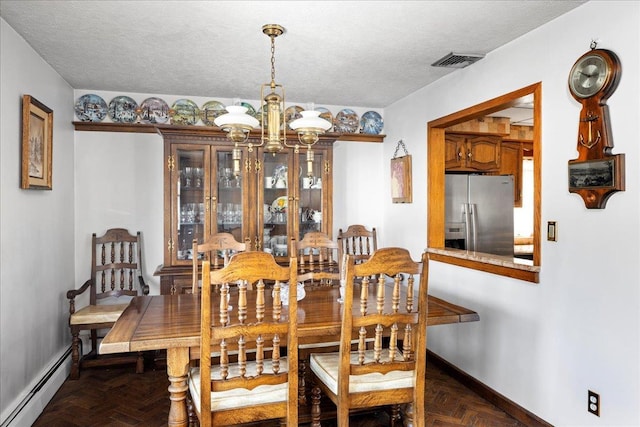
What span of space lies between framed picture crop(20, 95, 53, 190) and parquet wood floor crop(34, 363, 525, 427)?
59.8 inches

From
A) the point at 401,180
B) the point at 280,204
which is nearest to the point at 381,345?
the point at 280,204

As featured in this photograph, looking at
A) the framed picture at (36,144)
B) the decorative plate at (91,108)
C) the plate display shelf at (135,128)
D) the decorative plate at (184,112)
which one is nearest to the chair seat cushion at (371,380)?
the framed picture at (36,144)

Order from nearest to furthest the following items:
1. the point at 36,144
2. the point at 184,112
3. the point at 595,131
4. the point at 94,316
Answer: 1. the point at 595,131
2. the point at 36,144
3. the point at 94,316
4. the point at 184,112

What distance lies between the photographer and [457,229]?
3902mm

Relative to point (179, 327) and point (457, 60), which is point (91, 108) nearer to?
point (179, 327)

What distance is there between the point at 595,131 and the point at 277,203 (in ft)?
8.55

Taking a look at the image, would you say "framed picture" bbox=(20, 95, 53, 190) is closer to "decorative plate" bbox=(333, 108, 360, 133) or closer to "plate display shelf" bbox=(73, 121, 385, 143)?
"plate display shelf" bbox=(73, 121, 385, 143)

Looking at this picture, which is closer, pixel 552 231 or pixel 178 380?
pixel 178 380

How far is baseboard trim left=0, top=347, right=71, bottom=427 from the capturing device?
8.18 feet

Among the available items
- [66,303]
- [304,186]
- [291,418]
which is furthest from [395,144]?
[66,303]

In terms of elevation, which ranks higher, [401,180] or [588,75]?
[588,75]

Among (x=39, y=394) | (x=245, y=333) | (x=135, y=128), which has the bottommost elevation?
(x=39, y=394)

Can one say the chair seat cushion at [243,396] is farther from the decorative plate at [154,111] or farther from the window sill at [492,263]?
the decorative plate at [154,111]

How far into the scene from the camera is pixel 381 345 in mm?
1978
